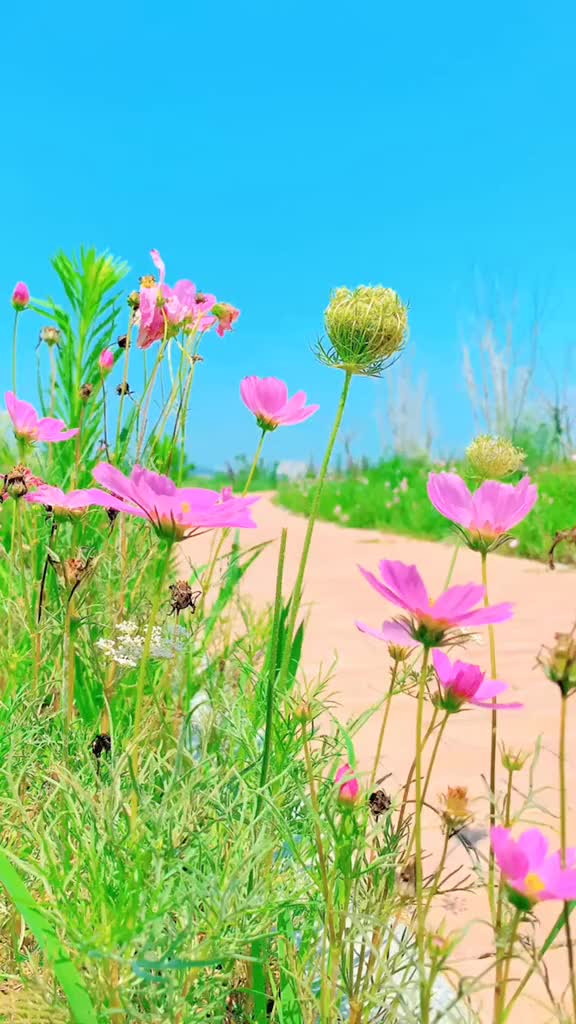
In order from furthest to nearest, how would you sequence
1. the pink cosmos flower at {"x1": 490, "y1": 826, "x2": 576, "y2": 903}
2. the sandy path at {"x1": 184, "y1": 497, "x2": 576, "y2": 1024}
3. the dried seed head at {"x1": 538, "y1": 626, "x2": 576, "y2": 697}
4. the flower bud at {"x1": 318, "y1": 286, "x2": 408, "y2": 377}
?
the sandy path at {"x1": 184, "y1": 497, "x2": 576, "y2": 1024}, the flower bud at {"x1": 318, "y1": 286, "x2": 408, "y2": 377}, the dried seed head at {"x1": 538, "y1": 626, "x2": 576, "y2": 697}, the pink cosmos flower at {"x1": 490, "y1": 826, "x2": 576, "y2": 903}

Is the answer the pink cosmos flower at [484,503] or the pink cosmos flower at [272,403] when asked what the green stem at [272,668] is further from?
the pink cosmos flower at [272,403]

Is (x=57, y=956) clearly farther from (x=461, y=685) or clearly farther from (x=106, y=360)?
(x=106, y=360)

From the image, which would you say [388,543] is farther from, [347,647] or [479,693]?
[479,693]

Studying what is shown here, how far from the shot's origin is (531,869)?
58cm

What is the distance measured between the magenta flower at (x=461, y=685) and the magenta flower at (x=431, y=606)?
51 mm

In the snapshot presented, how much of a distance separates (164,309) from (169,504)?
74 centimetres

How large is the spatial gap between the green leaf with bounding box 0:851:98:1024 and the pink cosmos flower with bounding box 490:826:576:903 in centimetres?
34

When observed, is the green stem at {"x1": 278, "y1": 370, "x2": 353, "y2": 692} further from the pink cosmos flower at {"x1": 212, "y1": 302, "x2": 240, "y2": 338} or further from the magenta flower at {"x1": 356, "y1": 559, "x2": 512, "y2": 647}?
the pink cosmos flower at {"x1": 212, "y1": 302, "x2": 240, "y2": 338}

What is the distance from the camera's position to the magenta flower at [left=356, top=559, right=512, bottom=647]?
619 mm

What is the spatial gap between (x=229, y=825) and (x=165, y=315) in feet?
2.59

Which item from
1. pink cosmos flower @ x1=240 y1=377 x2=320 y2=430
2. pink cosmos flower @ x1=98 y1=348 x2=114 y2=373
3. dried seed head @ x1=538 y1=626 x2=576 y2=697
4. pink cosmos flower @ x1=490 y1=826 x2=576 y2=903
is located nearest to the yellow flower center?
pink cosmos flower @ x1=490 y1=826 x2=576 y2=903

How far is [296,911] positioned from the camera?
947mm

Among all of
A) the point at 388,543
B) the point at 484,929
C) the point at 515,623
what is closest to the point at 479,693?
the point at 484,929

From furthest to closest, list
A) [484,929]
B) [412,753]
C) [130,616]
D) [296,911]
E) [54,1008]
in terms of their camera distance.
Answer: [412,753] → [130,616] → [484,929] → [296,911] → [54,1008]
